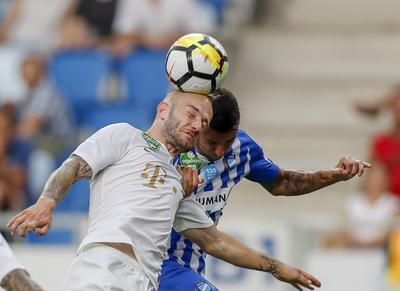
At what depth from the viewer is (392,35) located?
14.8 meters

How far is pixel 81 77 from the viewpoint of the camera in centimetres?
1366

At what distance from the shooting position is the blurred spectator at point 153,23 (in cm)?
1356

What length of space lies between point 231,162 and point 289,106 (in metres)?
7.29

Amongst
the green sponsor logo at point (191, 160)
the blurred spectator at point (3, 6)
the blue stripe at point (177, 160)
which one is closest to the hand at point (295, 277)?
the green sponsor logo at point (191, 160)

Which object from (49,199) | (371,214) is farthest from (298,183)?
(371,214)

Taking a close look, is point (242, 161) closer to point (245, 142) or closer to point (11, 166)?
point (245, 142)

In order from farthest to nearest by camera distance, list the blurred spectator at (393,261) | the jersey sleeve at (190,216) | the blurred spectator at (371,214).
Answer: the blurred spectator at (371,214), the blurred spectator at (393,261), the jersey sleeve at (190,216)

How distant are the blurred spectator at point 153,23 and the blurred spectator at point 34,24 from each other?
0.91 metres

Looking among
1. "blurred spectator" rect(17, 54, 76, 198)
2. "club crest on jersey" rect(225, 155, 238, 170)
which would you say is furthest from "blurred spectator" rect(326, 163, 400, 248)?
"club crest on jersey" rect(225, 155, 238, 170)

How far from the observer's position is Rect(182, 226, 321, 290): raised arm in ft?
22.0

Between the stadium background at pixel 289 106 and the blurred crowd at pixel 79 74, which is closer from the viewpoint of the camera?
the stadium background at pixel 289 106

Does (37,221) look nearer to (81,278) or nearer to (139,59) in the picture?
(81,278)

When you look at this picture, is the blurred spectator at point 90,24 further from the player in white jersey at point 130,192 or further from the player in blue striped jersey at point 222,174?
the player in white jersey at point 130,192

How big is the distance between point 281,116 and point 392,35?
1.60 metres
